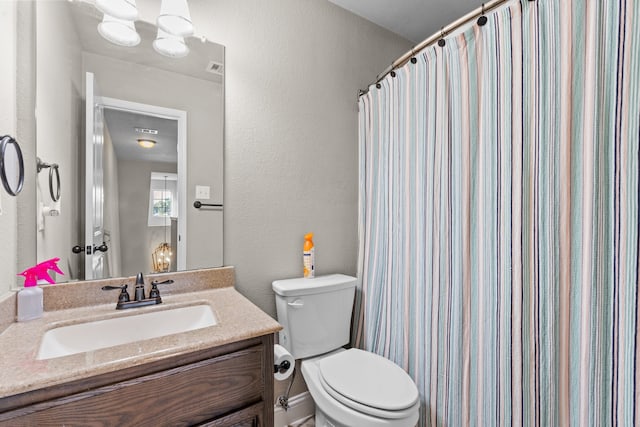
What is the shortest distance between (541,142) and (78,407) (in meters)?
1.51

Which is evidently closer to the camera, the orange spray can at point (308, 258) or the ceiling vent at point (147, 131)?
the ceiling vent at point (147, 131)

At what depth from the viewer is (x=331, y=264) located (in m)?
1.75

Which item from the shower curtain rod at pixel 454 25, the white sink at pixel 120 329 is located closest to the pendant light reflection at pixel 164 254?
the white sink at pixel 120 329

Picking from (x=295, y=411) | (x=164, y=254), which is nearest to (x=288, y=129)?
(x=164, y=254)

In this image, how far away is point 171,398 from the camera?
76 cm

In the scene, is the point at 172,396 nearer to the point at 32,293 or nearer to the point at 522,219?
the point at 32,293

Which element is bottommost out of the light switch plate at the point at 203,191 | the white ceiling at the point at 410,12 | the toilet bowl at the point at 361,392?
the toilet bowl at the point at 361,392

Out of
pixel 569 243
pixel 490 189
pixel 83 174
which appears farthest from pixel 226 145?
pixel 569 243

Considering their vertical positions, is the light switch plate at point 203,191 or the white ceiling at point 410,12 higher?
the white ceiling at point 410,12

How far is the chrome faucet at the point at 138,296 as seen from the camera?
1.06 meters

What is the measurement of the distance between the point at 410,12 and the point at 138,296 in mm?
2144

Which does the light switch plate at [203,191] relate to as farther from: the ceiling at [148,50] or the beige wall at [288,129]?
the ceiling at [148,50]

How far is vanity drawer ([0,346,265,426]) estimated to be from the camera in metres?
0.65

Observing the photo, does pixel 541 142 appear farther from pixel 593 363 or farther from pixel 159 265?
pixel 159 265
